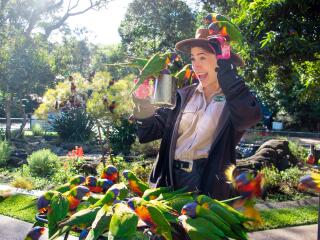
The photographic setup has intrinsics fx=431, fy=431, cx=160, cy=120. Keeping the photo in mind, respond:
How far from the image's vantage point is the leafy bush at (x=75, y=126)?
53.9ft

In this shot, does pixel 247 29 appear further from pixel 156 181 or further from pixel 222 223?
pixel 222 223

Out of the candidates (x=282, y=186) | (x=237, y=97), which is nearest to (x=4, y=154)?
(x=282, y=186)

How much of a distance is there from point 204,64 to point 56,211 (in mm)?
1076

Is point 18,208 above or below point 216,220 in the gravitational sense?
below

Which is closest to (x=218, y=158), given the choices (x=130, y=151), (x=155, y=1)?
(x=130, y=151)

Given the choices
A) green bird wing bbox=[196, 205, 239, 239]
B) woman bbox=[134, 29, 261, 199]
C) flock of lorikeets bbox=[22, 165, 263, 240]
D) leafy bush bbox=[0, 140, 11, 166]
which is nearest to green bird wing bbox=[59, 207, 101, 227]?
flock of lorikeets bbox=[22, 165, 263, 240]

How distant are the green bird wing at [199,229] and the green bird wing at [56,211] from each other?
438mm

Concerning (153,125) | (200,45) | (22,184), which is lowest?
(22,184)

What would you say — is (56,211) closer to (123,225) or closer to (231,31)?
(123,225)

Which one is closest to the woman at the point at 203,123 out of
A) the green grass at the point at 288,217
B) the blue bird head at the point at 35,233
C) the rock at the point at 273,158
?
the blue bird head at the point at 35,233

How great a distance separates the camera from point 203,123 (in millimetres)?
2154

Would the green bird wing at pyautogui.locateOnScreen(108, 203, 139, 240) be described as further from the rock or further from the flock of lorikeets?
the rock

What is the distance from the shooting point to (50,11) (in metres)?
25.5

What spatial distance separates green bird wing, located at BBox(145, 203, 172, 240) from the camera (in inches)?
51.1
